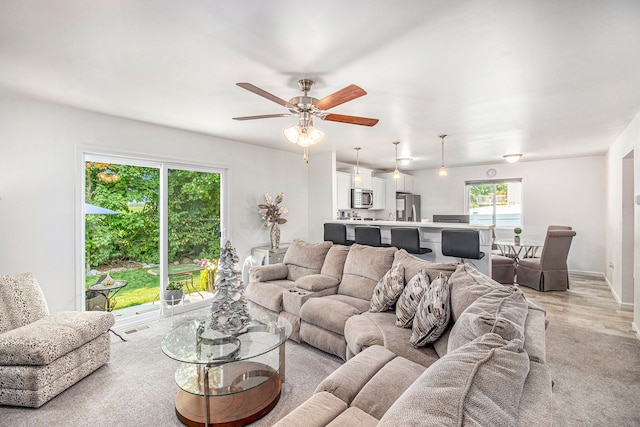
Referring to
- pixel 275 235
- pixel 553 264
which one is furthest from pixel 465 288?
pixel 553 264

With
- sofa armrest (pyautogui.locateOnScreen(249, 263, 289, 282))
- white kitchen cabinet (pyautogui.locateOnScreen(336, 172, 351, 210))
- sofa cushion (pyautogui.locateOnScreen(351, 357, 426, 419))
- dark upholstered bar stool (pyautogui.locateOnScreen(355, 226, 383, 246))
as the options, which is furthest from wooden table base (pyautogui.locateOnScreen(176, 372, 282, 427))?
white kitchen cabinet (pyautogui.locateOnScreen(336, 172, 351, 210))

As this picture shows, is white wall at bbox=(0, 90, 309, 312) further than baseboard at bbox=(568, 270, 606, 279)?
No


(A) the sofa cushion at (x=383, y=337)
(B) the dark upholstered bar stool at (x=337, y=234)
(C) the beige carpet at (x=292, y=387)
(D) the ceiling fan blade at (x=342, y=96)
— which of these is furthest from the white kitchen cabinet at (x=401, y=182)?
(D) the ceiling fan blade at (x=342, y=96)

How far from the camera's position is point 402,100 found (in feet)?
10.0

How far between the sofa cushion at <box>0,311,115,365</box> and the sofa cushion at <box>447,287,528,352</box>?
110 inches

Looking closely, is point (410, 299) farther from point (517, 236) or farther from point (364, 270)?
point (517, 236)

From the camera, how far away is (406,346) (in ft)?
6.86

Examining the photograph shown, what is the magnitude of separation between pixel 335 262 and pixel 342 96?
2029mm

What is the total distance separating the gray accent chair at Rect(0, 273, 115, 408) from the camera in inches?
84.7

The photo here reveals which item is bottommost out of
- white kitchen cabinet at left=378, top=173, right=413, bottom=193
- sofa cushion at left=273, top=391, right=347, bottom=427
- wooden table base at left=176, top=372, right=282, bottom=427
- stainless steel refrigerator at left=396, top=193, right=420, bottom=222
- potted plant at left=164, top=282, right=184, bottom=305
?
wooden table base at left=176, top=372, right=282, bottom=427

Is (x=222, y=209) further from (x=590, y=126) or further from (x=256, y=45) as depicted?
(x=590, y=126)

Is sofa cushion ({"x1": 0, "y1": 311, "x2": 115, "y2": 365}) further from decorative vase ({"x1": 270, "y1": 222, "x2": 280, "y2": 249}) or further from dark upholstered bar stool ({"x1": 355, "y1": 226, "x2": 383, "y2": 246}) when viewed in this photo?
dark upholstered bar stool ({"x1": 355, "y1": 226, "x2": 383, "y2": 246})

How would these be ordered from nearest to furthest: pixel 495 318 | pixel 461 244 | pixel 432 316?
pixel 495 318
pixel 432 316
pixel 461 244

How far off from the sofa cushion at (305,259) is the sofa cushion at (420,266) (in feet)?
3.49
